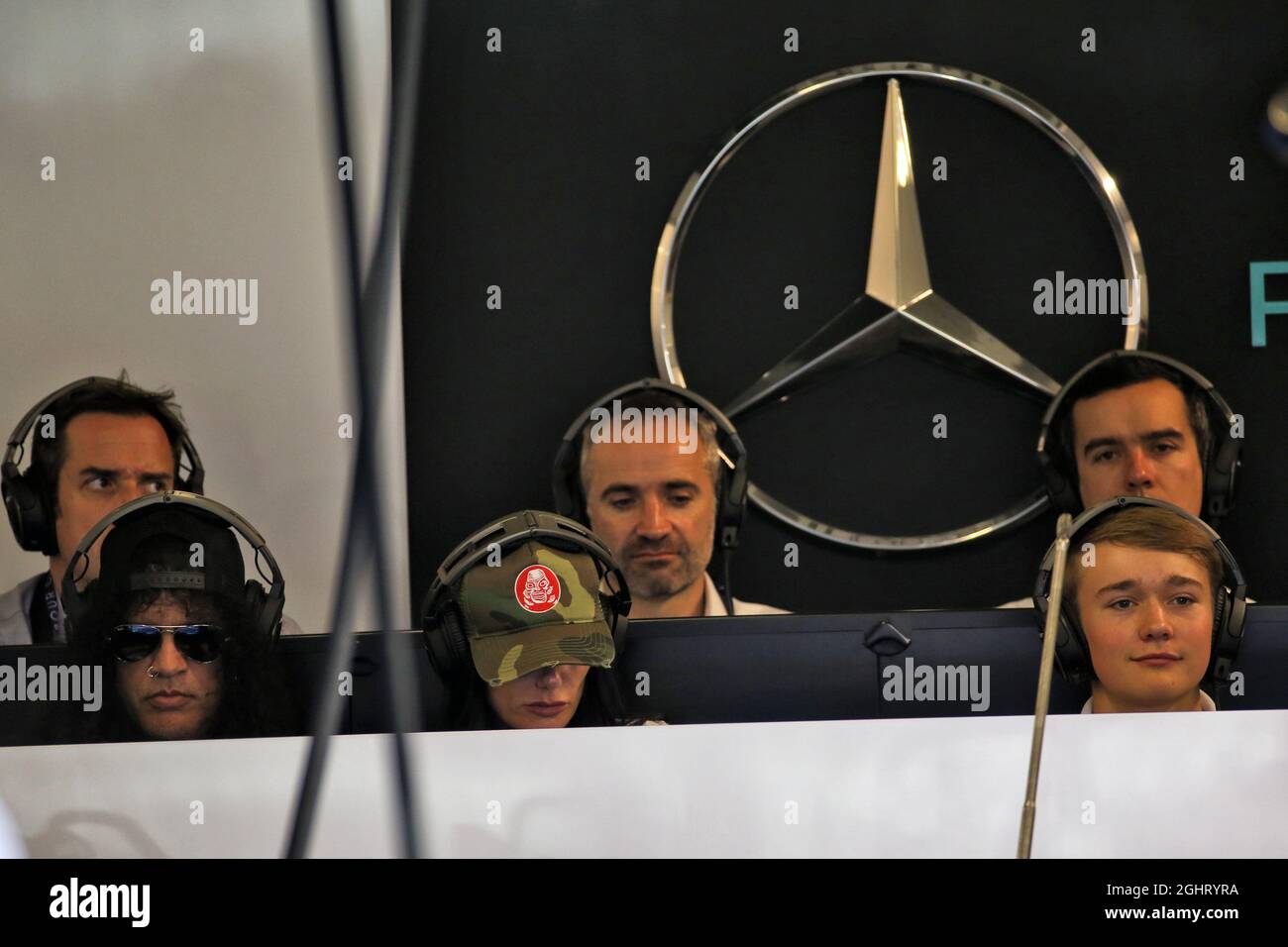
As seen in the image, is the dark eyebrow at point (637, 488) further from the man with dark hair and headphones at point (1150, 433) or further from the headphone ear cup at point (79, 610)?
the headphone ear cup at point (79, 610)

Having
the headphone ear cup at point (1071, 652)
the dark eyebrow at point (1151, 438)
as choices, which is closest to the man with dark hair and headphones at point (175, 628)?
the headphone ear cup at point (1071, 652)

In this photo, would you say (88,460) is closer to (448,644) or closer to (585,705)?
(448,644)

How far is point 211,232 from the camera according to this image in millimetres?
2580

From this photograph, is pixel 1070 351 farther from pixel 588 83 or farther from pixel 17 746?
pixel 17 746

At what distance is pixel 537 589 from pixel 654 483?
1.46ft

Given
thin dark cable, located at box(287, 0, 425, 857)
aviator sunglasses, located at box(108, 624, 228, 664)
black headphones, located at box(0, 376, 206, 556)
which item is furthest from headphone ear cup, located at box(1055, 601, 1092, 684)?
black headphones, located at box(0, 376, 206, 556)

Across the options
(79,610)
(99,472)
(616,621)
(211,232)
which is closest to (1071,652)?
(616,621)

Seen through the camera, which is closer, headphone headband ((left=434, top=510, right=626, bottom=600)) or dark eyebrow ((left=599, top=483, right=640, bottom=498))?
headphone headband ((left=434, top=510, right=626, bottom=600))

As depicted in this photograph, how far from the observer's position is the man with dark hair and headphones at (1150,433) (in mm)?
1794

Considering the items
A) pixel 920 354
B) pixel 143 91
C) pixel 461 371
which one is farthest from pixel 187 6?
pixel 920 354

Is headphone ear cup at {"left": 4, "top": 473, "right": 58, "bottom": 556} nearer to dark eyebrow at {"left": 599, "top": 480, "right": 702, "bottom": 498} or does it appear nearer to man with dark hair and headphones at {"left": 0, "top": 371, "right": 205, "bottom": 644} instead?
man with dark hair and headphones at {"left": 0, "top": 371, "right": 205, "bottom": 644}

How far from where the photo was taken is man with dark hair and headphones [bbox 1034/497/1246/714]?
1.28m

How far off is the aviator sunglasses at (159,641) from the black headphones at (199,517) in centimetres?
4

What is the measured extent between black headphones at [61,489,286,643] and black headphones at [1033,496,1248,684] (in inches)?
25.5
